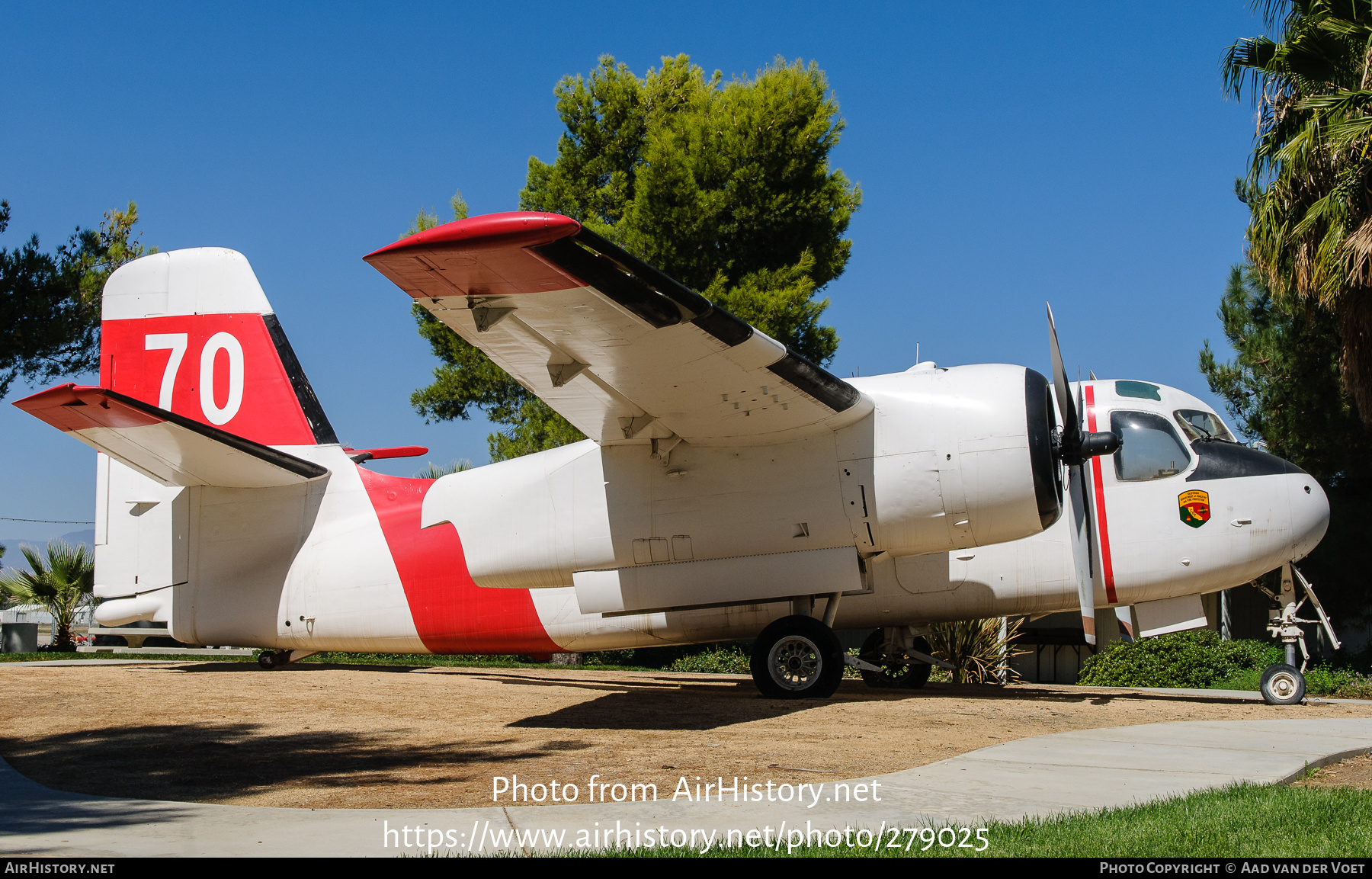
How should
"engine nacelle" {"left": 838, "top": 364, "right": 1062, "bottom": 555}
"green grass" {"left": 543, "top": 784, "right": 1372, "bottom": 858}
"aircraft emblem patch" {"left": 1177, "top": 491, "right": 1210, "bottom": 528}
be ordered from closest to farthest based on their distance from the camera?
"green grass" {"left": 543, "top": 784, "right": 1372, "bottom": 858} → "engine nacelle" {"left": 838, "top": 364, "right": 1062, "bottom": 555} → "aircraft emblem patch" {"left": 1177, "top": 491, "right": 1210, "bottom": 528}

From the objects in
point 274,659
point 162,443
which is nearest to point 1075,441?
point 162,443

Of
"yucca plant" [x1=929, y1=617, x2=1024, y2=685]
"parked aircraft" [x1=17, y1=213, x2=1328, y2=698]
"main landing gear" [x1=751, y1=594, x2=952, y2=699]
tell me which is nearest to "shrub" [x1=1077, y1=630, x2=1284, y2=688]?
"yucca plant" [x1=929, y1=617, x2=1024, y2=685]

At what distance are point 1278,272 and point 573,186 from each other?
1467cm

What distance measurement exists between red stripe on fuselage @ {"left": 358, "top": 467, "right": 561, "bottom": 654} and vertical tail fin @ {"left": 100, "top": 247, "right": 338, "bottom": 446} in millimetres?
2288

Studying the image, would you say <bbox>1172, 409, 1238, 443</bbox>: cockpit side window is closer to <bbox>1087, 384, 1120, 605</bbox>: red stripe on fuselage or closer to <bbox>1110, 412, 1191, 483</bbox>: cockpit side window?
<bbox>1110, 412, 1191, 483</bbox>: cockpit side window

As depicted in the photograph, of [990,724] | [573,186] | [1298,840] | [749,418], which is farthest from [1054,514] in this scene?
[573,186]

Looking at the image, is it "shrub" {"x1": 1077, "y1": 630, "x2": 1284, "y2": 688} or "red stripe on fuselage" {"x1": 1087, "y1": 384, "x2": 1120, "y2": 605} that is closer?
"red stripe on fuselage" {"x1": 1087, "y1": 384, "x2": 1120, "y2": 605}

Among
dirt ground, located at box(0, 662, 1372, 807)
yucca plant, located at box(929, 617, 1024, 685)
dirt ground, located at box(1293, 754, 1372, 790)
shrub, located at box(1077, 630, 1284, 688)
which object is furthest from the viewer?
shrub, located at box(1077, 630, 1284, 688)

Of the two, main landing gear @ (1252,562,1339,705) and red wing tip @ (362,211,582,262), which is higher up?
red wing tip @ (362,211,582,262)

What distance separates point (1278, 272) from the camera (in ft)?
Result: 44.1

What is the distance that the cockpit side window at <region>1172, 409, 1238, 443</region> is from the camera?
1040 cm

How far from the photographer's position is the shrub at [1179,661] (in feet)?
46.8

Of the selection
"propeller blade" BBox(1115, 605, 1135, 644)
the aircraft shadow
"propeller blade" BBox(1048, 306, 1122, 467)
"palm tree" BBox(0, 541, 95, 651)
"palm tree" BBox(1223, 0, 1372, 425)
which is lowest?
the aircraft shadow

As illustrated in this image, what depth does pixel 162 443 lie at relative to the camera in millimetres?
10648
